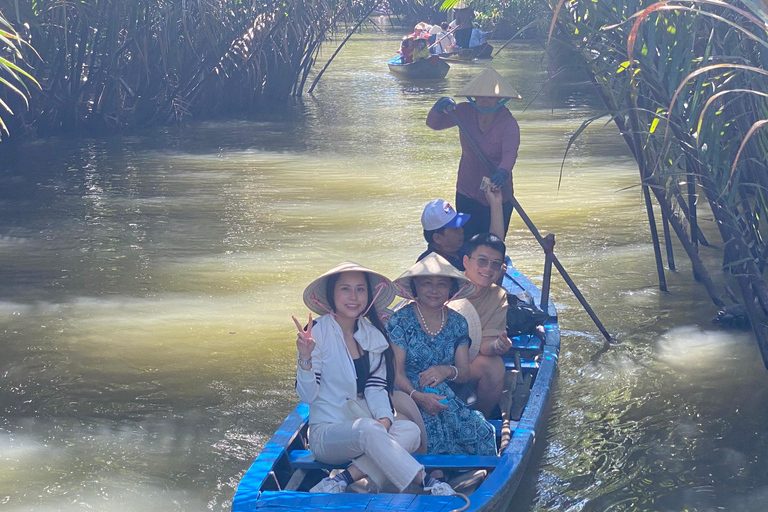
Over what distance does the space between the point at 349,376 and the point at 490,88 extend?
8.72 ft

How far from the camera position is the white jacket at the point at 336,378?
4.15m

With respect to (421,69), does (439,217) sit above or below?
above

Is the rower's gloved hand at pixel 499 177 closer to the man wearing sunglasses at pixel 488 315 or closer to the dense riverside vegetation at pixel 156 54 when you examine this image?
the man wearing sunglasses at pixel 488 315

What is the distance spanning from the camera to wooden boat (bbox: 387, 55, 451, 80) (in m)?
25.4

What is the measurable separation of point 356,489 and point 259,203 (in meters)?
8.14

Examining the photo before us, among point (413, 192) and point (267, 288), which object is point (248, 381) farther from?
point (413, 192)

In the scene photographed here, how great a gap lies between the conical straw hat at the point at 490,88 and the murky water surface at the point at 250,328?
6.02 ft

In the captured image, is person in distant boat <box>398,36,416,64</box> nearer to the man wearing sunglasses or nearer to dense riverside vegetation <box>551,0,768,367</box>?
dense riverside vegetation <box>551,0,768,367</box>

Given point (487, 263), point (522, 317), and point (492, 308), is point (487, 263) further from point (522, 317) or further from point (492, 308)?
point (522, 317)

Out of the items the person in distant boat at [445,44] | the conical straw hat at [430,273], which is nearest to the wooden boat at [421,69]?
the person in distant boat at [445,44]

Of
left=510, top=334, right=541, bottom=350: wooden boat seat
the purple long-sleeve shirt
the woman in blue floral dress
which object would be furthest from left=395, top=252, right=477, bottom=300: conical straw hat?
the purple long-sleeve shirt

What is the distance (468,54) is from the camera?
3219 centimetres

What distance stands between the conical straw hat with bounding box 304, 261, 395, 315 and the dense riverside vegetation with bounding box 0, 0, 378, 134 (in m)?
9.85

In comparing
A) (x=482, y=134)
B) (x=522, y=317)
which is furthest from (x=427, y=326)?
(x=482, y=134)
